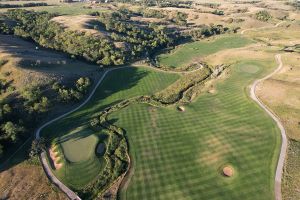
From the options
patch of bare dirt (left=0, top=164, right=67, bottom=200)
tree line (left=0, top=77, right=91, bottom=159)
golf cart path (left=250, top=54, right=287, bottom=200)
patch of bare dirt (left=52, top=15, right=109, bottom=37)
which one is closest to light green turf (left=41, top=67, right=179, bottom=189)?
patch of bare dirt (left=0, top=164, right=67, bottom=200)

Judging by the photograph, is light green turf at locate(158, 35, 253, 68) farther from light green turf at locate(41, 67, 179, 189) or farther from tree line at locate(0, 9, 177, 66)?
light green turf at locate(41, 67, 179, 189)

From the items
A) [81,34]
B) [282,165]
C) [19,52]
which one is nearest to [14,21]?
[81,34]

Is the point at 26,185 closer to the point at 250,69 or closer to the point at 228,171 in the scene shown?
the point at 228,171

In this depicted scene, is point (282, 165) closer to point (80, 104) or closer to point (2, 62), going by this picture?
point (80, 104)

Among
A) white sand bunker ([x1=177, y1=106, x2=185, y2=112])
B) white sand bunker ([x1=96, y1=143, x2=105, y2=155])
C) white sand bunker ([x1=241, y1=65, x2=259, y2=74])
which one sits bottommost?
white sand bunker ([x1=96, y1=143, x2=105, y2=155])

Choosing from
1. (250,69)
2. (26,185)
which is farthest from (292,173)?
(250,69)

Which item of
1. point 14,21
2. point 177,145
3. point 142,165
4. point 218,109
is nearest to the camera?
point 142,165

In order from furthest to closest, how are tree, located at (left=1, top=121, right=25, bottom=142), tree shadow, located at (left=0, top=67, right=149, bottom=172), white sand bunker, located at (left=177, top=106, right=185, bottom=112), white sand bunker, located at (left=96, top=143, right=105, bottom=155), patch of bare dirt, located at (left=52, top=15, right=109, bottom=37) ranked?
patch of bare dirt, located at (left=52, top=15, right=109, bottom=37)
white sand bunker, located at (left=177, top=106, right=185, bottom=112)
tree, located at (left=1, top=121, right=25, bottom=142)
white sand bunker, located at (left=96, top=143, right=105, bottom=155)
tree shadow, located at (left=0, top=67, right=149, bottom=172)

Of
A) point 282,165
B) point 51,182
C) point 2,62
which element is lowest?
point 51,182
